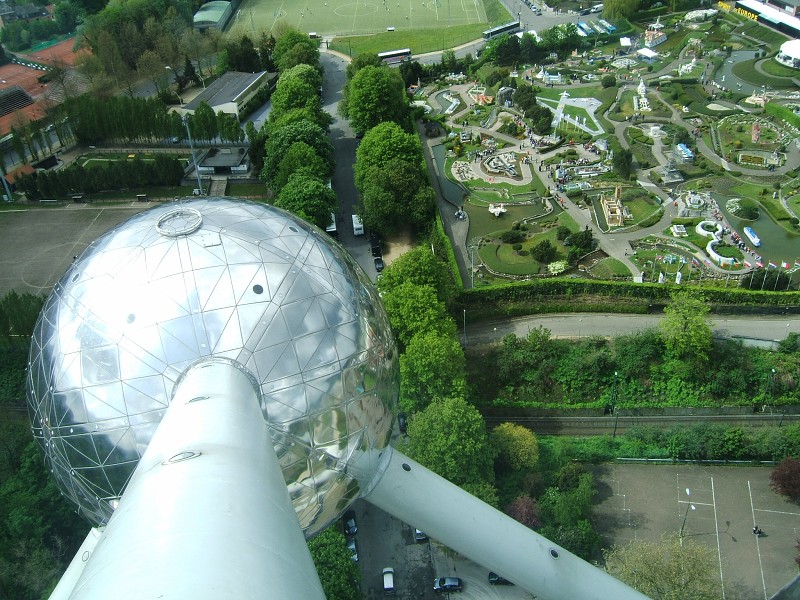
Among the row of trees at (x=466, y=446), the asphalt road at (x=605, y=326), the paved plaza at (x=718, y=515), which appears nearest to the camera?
the paved plaza at (x=718, y=515)

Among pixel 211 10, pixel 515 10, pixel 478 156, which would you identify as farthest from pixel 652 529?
pixel 211 10

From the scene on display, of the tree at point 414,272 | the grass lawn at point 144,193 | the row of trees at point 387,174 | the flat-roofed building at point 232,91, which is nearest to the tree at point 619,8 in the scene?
the flat-roofed building at point 232,91

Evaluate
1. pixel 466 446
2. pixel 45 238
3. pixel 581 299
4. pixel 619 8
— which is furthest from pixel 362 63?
pixel 466 446

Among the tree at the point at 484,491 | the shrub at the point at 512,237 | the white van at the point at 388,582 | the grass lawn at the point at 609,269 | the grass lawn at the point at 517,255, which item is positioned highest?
the tree at the point at 484,491

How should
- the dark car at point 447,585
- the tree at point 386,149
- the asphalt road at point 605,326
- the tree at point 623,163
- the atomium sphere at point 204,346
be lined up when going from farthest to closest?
the tree at point 623,163 < the tree at point 386,149 < the asphalt road at point 605,326 < the dark car at point 447,585 < the atomium sphere at point 204,346

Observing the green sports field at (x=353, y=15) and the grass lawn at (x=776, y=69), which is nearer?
the grass lawn at (x=776, y=69)

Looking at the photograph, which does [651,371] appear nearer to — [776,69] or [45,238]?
[45,238]

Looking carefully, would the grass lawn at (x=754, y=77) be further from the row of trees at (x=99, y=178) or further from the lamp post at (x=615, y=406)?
the row of trees at (x=99, y=178)

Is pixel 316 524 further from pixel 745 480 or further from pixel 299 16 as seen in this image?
pixel 299 16
